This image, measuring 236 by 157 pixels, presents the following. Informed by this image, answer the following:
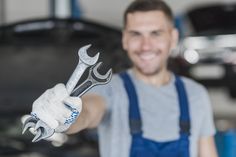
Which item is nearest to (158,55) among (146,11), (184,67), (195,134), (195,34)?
(146,11)

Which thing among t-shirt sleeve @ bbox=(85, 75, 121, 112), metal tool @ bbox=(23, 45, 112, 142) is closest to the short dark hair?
t-shirt sleeve @ bbox=(85, 75, 121, 112)

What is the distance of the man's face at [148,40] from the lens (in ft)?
6.28

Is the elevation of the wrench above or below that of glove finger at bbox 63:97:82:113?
above

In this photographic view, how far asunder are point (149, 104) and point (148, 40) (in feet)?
0.70

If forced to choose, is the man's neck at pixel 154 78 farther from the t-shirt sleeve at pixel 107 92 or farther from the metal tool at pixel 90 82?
the metal tool at pixel 90 82

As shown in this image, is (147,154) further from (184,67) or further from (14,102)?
(184,67)

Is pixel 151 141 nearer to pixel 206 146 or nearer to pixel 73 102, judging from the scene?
pixel 206 146

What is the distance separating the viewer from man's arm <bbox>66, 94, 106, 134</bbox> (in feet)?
5.60

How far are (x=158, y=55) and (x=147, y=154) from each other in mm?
331

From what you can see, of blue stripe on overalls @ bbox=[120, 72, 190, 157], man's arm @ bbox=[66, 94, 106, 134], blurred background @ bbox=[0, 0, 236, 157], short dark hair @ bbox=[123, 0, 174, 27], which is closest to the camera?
man's arm @ bbox=[66, 94, 106, 134]

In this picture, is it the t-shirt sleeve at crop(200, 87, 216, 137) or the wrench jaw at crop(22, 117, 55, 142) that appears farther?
the t-shirt sleeve at crop(200, 87, 216, 137)

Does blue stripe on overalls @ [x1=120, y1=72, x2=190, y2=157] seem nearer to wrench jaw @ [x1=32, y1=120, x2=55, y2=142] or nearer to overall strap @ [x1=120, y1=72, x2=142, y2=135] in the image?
overall strap @ [x1=120, y1=72, x2=142, y2=135]

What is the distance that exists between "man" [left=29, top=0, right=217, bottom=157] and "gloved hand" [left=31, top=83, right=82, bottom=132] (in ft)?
1.56

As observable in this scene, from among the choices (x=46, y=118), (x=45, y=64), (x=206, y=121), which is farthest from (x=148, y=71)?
(x=45, y=64)
